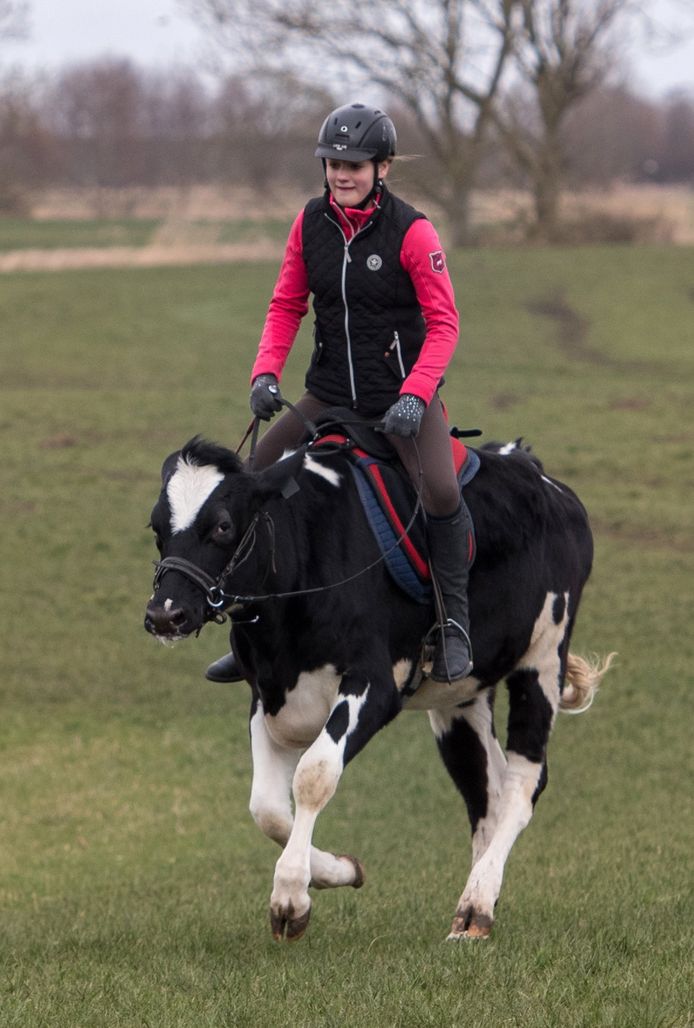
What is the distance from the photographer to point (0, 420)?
2425cm

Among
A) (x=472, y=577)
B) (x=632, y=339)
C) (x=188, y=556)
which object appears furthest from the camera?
(x=632, y=339)

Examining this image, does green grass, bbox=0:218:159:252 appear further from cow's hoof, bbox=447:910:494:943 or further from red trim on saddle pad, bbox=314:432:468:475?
cow's hoof, bbox=447:910:494:943

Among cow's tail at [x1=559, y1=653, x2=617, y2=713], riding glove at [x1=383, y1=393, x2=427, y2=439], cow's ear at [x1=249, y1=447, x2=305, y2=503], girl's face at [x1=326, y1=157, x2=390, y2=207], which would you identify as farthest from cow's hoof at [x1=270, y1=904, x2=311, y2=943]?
girl's face at [x1=326, y1=157, x2=390, y2=207]

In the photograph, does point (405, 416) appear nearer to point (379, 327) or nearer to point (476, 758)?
point (379, 327)

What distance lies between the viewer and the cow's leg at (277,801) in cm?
626

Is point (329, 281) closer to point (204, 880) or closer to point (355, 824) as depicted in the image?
point (204, 880)

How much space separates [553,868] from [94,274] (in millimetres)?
31272

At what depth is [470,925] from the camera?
6461 millimetres

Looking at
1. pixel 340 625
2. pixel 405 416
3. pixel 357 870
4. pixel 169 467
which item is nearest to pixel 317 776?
pixel 340 625

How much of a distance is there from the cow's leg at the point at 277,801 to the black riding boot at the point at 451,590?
0.76 m

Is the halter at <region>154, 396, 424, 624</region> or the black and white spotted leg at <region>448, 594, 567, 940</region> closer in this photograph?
the halter at <region>154, 396, 424, 624</region>

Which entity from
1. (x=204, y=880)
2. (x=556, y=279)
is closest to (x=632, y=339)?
(x=556, y=279)

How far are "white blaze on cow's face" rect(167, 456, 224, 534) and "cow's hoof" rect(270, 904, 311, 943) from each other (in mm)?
1536

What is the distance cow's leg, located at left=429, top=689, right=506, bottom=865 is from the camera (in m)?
7.66
